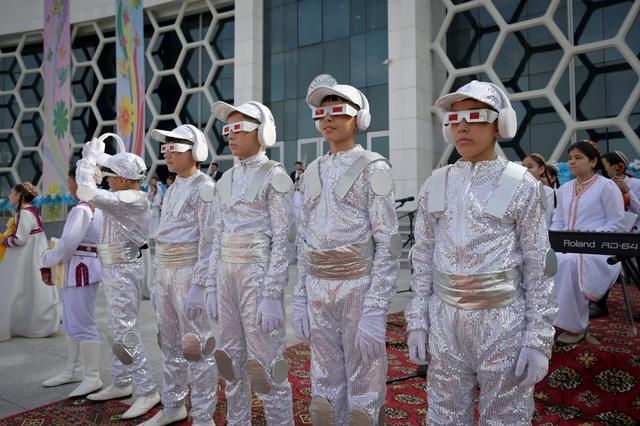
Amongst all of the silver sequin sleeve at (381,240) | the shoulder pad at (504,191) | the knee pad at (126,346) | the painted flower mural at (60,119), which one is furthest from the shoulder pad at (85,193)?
the painted flower mural at (60,119)

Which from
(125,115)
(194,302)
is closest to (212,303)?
(194,302)

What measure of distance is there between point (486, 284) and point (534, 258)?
23cm

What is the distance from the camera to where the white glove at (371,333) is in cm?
226

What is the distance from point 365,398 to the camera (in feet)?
7.76

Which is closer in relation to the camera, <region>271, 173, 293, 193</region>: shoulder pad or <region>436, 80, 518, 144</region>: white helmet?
<region>436, 80, 518, 144</region>: white helmet

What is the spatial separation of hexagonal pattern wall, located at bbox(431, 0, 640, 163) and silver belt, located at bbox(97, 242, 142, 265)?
1228 centimetres

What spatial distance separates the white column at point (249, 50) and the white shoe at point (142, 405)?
14.4m

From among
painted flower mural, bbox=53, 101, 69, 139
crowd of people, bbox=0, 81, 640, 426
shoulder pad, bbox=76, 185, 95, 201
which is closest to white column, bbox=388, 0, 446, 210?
crowd of people, bbox=0, 81, 640, 426

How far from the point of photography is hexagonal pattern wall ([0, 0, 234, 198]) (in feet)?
65.4

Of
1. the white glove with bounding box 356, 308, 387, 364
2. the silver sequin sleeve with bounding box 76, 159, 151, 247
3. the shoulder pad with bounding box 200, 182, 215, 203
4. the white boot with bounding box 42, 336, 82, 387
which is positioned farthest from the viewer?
the white boot with bounding box 42, 336, 82, 387

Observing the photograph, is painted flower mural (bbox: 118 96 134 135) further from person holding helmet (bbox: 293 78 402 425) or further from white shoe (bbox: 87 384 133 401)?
person holding helmet (bbox: 293 78 402 425)

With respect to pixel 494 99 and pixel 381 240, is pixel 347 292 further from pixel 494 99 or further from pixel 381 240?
pixel 494 99

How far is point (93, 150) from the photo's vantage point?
380 cm

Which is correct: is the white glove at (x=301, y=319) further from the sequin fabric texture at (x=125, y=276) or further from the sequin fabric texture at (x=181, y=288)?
the sequin fabric texture at (x=125, y=276)
